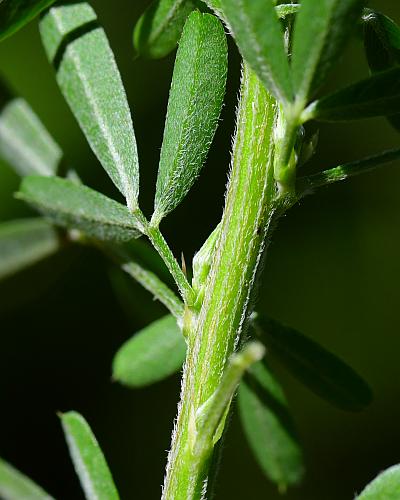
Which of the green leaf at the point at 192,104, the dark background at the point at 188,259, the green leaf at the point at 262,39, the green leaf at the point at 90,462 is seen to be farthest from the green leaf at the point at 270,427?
the dark background at the point at 188,259

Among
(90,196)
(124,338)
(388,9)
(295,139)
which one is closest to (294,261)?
(124,338)

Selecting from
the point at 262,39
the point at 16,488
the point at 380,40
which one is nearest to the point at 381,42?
the point at 380,40

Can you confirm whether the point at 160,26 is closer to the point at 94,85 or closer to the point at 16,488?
the point at 94,85

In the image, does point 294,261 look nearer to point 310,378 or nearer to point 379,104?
point 310,378

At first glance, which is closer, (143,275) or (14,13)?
(14,13)

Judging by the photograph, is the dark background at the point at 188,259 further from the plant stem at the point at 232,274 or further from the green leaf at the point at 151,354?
the plant stem at the point at 232,274

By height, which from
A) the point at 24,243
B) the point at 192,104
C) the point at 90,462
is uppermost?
the point at 192,104

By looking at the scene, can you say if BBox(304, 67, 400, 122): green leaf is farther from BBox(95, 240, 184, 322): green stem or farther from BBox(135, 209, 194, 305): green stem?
BBox(95, 240, 184, 322): green stem

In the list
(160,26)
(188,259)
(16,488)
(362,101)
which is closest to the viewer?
(362,101)
